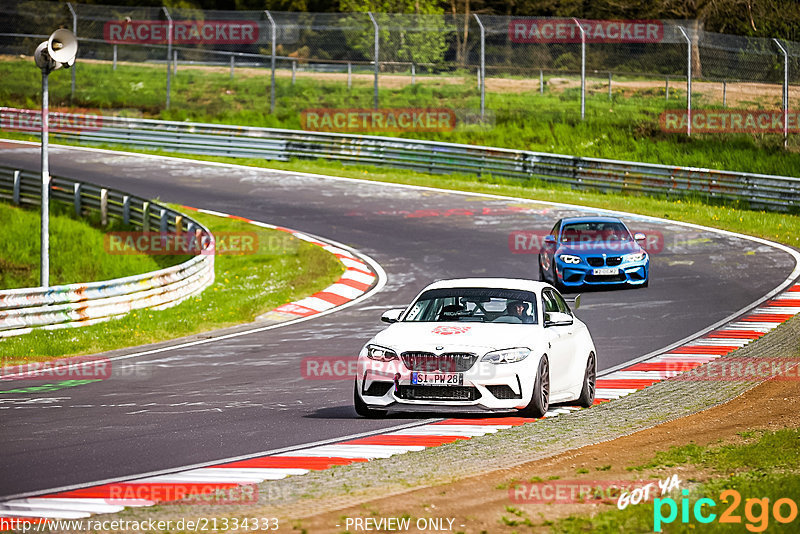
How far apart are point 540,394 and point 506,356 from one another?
533mm

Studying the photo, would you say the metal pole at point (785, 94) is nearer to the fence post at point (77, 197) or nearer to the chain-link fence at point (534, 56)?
the chain-link fence at point (534, 56)

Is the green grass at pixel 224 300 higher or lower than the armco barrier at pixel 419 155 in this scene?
lower

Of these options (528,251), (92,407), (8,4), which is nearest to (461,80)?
(528,251)

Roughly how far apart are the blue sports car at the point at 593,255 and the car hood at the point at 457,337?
9.26 meters

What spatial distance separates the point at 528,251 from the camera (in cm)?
2502

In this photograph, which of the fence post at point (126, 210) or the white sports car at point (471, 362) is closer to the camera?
the white sports car at point (471, 362)

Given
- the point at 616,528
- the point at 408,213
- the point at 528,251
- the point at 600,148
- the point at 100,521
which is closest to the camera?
A: the point at 616,528

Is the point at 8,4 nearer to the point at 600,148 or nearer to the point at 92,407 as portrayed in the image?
the point at 600,148

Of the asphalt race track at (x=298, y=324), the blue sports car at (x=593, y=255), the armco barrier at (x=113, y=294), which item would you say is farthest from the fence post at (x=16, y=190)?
the blue sports car at (x=593, y=255)

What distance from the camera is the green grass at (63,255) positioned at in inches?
1082

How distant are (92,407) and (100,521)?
513 cm

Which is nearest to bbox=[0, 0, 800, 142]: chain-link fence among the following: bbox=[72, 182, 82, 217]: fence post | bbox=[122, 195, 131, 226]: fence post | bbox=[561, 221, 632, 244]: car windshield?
bbox=[72, 182, 82, 217]: fence post

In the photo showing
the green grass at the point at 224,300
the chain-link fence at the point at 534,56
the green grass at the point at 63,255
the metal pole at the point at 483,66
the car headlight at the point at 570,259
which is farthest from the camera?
the metal pole at the point at 483,66

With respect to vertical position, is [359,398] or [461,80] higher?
[461,80]
